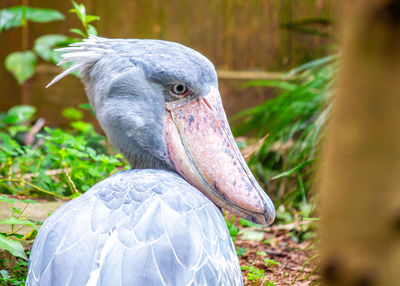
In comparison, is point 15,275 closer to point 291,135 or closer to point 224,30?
point 291,135

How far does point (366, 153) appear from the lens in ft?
1.69

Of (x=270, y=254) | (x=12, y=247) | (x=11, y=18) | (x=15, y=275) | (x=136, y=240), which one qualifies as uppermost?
(x=11, y=18)

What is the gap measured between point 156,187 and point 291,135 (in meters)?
1.80

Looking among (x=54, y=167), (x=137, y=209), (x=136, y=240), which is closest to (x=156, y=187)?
(x=137, y=209)

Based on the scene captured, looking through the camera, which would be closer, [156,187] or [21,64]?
[156,187]

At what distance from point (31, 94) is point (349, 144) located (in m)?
4.29

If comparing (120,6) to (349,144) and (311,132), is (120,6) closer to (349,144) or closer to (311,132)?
(311,132)

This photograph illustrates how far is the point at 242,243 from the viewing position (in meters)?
2.71

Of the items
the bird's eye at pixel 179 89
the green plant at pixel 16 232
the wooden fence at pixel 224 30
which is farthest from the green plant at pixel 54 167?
the wooden fence at pixel 224 30

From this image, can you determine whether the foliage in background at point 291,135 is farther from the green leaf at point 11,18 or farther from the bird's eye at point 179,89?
the green leaf at point 11,18

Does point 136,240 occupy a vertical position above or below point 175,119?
below

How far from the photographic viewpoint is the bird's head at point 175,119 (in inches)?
71.9

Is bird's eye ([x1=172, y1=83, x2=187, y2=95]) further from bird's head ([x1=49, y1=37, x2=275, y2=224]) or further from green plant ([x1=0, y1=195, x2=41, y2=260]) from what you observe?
green plant ([x1=0, y1=195, x2=41, y2=260])

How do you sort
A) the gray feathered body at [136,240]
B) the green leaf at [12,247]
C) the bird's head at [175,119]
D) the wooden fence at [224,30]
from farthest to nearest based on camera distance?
the wooden fence at [224,30], the bird's head at [175,119], the green leaf at [12,247], the gray feathered body at [136,240]
